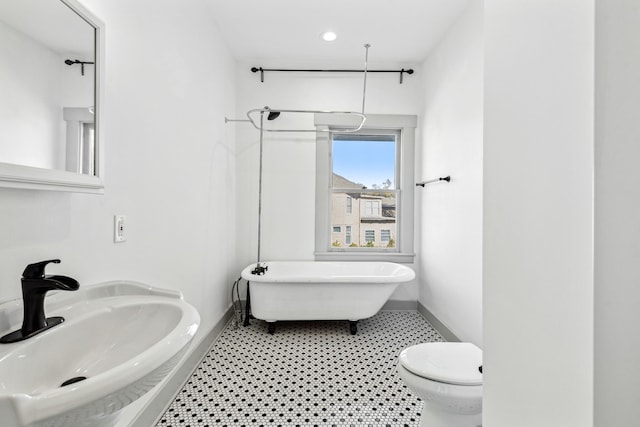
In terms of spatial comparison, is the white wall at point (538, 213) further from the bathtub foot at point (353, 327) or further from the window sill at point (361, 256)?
the window sill at point (361, 256)

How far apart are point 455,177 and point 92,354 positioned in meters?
2.48

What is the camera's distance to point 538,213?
1.75 feet

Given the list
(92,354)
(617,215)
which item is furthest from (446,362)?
(92,354)

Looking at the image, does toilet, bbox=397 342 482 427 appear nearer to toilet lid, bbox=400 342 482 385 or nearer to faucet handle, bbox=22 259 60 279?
toilet lid, bbox=400 342 482 385

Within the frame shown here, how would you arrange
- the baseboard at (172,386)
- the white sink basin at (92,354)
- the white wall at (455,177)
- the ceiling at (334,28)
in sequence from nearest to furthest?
1. the white sink basin at (92,354)
2. the baseboard at (172,386)
3. the white wall at (455,177)
4. the ceiling at (334,28)

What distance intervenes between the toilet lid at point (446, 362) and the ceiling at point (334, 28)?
94.5 inches

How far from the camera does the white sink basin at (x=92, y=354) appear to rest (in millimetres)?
570

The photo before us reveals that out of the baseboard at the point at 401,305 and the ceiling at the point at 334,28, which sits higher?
the ceiling at the point at 334,28

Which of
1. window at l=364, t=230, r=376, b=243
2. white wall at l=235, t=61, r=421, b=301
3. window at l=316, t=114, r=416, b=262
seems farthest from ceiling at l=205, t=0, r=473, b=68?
window at l=364, t=230, r=376, b=243

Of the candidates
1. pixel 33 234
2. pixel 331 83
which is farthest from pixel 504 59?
pixel 331 83

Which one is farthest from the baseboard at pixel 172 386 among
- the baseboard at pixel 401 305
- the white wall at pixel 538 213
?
the baseboard at pixel 401 305

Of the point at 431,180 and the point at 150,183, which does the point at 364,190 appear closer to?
the point at 431,180

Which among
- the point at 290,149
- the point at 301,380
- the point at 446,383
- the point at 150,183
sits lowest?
the point at 301,380

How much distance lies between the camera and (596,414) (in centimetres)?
37
